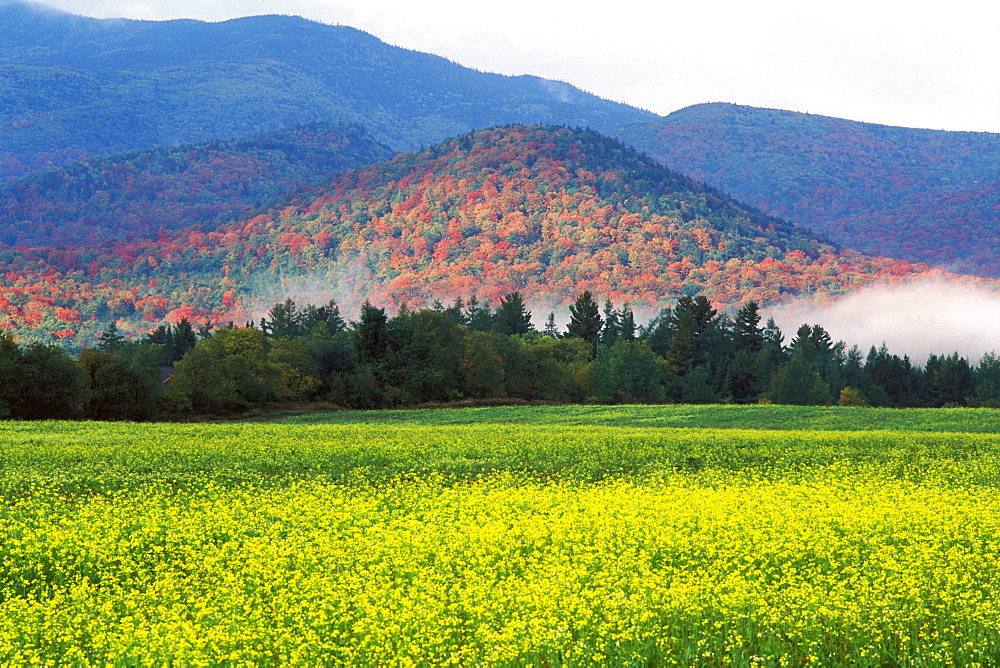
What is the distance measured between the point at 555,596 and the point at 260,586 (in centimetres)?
453

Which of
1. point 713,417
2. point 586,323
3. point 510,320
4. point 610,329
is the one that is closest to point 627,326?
point 610,329

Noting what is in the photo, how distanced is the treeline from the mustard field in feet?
Answer: 110

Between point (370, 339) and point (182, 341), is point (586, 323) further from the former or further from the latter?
point (182, 341)

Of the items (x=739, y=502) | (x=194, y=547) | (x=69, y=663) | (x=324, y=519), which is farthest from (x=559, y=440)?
(x=69, y=663)

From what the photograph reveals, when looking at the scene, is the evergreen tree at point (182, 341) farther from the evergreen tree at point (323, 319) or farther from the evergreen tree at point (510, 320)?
the evergreen tree at point (510, 320)

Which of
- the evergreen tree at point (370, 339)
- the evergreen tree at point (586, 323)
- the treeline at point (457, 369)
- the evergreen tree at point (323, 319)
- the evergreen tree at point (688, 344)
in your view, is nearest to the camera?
the treeline at point (457, 369)

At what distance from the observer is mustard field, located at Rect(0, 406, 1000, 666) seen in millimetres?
11477

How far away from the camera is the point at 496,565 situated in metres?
14.7

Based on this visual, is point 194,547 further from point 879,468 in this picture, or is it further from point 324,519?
point 879,468

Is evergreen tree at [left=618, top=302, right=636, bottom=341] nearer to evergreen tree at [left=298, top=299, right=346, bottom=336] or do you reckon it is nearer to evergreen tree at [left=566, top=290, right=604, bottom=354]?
evergreen tree at [left=566, top=290, right=604, bottom=354]

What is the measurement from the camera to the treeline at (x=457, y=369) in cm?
6094

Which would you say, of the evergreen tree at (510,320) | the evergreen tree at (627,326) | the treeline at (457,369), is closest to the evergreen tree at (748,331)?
the treeline at (457,369)

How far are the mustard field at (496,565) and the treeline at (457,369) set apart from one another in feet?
110

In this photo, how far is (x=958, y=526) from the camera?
1744 centimetres
